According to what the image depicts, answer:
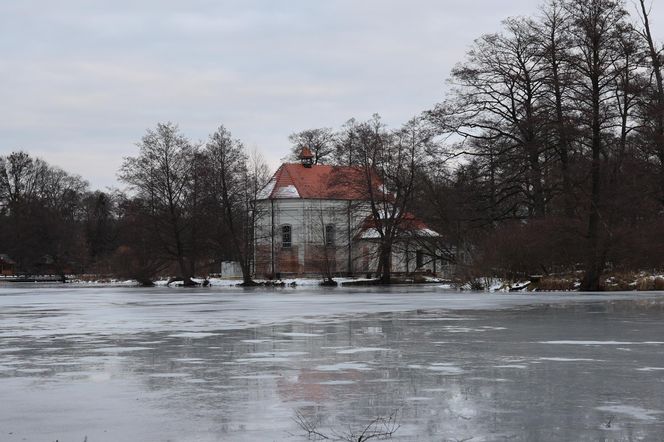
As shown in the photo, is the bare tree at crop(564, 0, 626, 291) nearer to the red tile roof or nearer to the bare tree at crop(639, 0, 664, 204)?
the bare tree at crop(639, 0, 664, 204)

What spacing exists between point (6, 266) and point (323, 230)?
65942 mm

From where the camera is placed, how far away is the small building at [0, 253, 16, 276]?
391 feet

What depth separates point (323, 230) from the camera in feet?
253

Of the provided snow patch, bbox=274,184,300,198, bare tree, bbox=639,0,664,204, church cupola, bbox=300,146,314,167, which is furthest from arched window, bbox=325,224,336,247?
bare tree, bbox=639,0,664,204

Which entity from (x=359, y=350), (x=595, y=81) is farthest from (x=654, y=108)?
(x=359, y=350)

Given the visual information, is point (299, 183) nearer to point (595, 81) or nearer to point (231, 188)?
point (231, 188)

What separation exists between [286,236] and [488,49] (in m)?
38.7

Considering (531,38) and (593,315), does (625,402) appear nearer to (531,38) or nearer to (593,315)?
(593,315)

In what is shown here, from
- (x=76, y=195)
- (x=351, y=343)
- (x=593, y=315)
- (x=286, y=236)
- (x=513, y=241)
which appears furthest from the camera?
(x=76, y=195)

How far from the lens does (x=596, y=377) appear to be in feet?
30.5

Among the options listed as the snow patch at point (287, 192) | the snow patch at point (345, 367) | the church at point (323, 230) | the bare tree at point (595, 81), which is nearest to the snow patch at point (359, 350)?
the snow patch at point (345, 367)

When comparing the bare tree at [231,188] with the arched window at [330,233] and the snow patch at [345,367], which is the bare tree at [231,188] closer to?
the arched window at [330,233]

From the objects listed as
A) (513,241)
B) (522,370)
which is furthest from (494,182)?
(522,370)

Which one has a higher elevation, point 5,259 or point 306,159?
point 306,159
